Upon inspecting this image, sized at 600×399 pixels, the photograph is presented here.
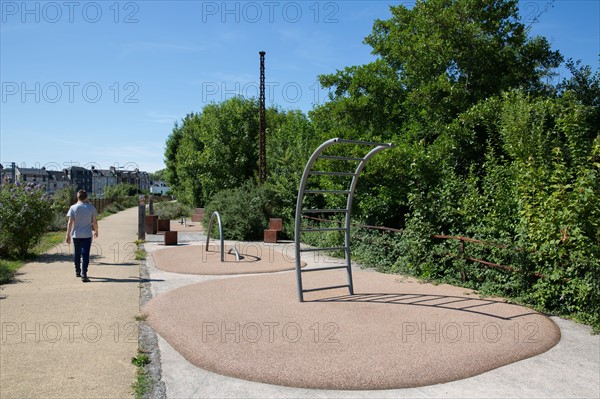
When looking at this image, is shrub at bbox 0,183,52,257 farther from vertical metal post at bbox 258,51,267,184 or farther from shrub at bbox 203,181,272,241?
vertical metal post at bbox 258,51,267,184

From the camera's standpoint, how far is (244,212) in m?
18.7

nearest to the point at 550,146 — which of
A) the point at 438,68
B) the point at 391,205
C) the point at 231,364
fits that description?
the point at 391,205

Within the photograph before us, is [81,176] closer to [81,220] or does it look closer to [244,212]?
[244,212]

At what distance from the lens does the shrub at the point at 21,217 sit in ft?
36.2

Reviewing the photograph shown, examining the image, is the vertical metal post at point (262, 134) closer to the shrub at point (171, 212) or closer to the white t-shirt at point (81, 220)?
the shrub at point (171, 212)

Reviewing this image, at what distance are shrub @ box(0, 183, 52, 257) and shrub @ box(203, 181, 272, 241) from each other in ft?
25.1

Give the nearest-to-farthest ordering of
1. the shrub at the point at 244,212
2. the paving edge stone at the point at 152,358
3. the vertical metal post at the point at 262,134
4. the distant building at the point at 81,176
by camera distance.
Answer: the paving edge stone at the point at 152,358 < the shrub at the point at 244,212 < the vertical metal post at the point at 262,134 < the distant building at the point at 81,176

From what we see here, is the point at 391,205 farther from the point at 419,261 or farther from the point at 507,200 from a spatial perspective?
the point at 507,200

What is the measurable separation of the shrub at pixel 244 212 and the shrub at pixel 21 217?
766 cm

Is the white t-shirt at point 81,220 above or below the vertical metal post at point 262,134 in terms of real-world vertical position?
below

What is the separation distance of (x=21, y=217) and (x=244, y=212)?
8.74 metres

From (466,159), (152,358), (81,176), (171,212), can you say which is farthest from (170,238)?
(81,176)

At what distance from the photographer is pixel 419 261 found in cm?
978

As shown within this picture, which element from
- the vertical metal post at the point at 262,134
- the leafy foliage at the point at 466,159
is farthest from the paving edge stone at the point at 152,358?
the vertical metal post at the point at 262,134
